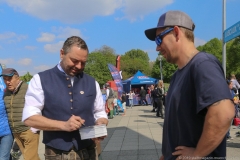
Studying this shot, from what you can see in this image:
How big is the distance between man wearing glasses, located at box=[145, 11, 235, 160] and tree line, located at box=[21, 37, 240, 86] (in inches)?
1615

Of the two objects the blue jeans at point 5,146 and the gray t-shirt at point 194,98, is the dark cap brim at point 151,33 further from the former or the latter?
the blue jeans at point 5,146

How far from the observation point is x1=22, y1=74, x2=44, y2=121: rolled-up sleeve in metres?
2.21

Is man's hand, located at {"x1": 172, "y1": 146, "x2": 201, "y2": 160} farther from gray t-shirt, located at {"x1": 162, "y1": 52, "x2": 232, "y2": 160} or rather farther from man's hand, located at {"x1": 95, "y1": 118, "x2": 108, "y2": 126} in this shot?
man's hand, located at {"x1": 95, "y1": 118, "x2": 108, "y2": 126}

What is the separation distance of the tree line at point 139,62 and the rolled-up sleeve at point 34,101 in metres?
40.8

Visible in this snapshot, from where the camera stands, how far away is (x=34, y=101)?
2246 mm

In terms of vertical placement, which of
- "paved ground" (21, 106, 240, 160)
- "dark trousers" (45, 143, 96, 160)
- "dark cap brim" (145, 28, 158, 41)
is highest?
"dark cap brim" (145, 28, 158, 41)

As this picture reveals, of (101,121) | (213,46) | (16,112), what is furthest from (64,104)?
(213,46)

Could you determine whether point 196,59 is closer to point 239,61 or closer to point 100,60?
point 239,61

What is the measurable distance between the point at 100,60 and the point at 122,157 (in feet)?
200

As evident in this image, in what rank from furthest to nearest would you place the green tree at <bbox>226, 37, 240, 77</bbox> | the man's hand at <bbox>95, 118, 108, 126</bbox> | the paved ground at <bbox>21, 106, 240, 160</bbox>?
the green tree at <bbox>226, 37, 240, 77</bbox> → the paved ground at <bbox>21, 106, 240, 160</bbox> → the man's hand at <bbox>95, 118, 108, 126</bbox>

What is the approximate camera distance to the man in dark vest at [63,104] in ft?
7.27

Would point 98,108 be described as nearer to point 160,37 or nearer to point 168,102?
point 168,102

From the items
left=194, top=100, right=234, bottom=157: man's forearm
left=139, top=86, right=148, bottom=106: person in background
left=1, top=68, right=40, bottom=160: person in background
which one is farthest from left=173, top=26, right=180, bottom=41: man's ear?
left=139, top=86, right=148, bottom=106: person in background

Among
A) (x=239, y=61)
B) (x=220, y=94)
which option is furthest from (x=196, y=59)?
(x=239, y=61)
